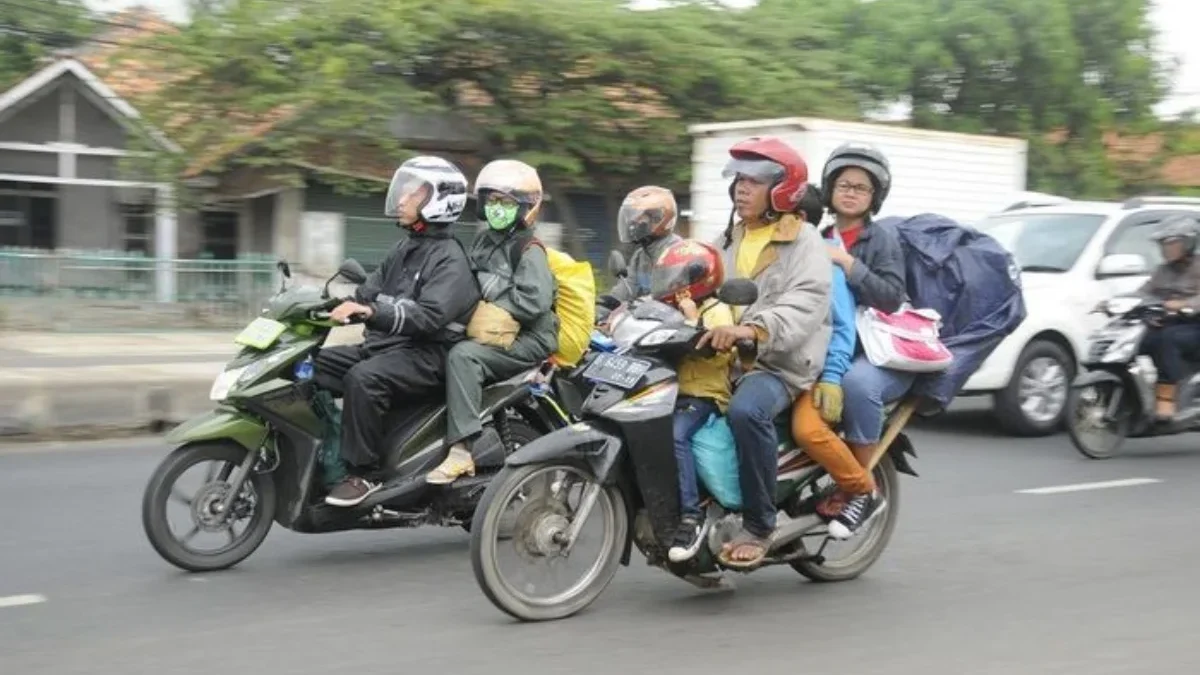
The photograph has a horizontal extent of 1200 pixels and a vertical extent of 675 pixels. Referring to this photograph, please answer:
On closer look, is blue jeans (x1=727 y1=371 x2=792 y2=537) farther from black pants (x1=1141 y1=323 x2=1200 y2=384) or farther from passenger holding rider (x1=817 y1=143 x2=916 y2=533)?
black pants (x1=1141 y1=323 x2=1200 y2=384)

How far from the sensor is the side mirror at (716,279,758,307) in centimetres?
510

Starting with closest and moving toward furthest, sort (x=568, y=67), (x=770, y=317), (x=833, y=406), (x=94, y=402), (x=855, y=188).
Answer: (x=770, y=317) < (x=833, y=406) < (x=855, y=188) < (x=94, y=402) < (x=568, y=67)

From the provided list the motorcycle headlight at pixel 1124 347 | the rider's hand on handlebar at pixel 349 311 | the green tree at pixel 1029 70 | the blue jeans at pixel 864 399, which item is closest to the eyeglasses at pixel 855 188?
the blue jeans at pixel 864 399

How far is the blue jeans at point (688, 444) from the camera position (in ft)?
18.2

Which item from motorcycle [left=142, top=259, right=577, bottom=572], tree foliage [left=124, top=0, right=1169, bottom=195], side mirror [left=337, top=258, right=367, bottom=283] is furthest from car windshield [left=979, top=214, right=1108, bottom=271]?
tree foliage [left=124, top=0, right=1169, bottom=195]

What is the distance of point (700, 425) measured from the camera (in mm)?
5668

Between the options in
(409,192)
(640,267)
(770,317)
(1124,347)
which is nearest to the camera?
(770,317)

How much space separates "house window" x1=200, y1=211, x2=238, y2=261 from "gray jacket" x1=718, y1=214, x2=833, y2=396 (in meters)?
22.0

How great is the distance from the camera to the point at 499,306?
21.5 ft

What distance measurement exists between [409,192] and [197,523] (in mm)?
1665

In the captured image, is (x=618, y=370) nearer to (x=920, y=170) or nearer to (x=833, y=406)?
(x=833, y=406)

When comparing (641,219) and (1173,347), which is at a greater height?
(641,219)

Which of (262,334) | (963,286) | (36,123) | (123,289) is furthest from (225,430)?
(36,123)

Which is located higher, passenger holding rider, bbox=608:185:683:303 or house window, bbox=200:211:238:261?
passenger holding rider, bbox=608:185:683:303
